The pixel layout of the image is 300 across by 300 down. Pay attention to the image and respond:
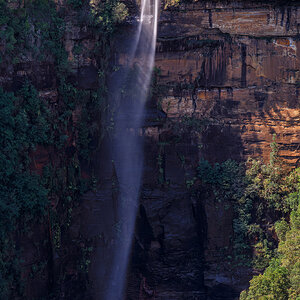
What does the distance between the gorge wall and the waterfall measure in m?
0.20

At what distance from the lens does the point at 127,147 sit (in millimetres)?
12172

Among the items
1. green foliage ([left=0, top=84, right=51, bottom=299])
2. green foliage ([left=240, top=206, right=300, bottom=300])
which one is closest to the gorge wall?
green foliage ([left=0, top=84, right=51, bottom=299])

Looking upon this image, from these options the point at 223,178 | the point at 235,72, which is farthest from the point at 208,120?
the point at 223,178

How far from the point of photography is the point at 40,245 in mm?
11062

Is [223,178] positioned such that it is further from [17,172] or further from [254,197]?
[17,172]

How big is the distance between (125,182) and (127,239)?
4.72 feet

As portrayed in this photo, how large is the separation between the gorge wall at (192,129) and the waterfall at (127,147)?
0.67 ft

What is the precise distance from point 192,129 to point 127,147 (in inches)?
67.0

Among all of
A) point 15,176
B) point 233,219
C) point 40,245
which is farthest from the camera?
point 233,219

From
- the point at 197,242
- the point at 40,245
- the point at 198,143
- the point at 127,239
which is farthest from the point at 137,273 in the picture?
the point at 198,143

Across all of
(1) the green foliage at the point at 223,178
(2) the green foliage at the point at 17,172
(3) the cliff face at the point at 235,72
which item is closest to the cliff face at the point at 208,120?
(3) the cliff face at the point at 235,72

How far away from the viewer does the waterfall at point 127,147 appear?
1206cm

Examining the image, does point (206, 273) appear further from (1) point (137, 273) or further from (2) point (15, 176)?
(2) point (15, 176)

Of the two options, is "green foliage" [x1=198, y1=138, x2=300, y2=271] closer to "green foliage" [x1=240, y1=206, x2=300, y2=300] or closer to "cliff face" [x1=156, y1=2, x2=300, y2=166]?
"cliff face" [x1=156, y1=2, x2=300, y2=166]
